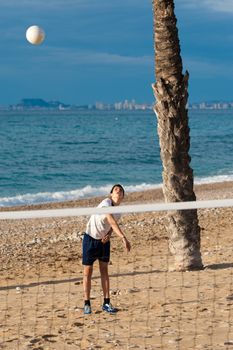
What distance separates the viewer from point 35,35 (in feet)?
44.3

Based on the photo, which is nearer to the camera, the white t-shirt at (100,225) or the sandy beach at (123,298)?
the sandy beach at (123,298)

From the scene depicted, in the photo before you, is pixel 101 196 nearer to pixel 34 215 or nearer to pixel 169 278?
pixel 169 278

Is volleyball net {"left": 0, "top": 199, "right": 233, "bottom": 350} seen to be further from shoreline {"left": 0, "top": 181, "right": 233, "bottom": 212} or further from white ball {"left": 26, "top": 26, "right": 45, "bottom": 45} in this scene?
shoreline {"left": 0, "top": 181, "right": 233, "bottom": 212}

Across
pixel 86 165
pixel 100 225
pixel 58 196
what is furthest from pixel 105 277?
pixel 86 165

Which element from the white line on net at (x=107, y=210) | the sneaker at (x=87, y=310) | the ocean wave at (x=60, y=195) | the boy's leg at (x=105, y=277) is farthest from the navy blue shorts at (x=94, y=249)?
the ocean wave at (x=60, y=195)

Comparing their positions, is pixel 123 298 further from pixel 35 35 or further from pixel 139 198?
pixel 139 198

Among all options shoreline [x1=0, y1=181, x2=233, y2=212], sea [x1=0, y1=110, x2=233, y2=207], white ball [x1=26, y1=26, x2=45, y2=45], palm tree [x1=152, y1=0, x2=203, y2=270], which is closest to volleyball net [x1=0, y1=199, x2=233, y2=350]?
palm tree [x1=152, y1=0, x2=203, y2=270]

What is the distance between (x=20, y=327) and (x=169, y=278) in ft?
9.28

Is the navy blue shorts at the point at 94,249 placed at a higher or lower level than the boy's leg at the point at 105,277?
higher

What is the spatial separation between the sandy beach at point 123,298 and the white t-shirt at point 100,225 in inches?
36.5

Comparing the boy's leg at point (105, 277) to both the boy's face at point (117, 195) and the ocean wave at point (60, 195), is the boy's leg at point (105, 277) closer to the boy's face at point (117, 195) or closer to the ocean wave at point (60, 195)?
the boy's face at point (117, 195)

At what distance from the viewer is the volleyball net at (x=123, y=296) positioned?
9312 millimetres

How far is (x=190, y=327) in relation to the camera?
9586 mm

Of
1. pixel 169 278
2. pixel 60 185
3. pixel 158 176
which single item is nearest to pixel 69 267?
pixel 169 278
